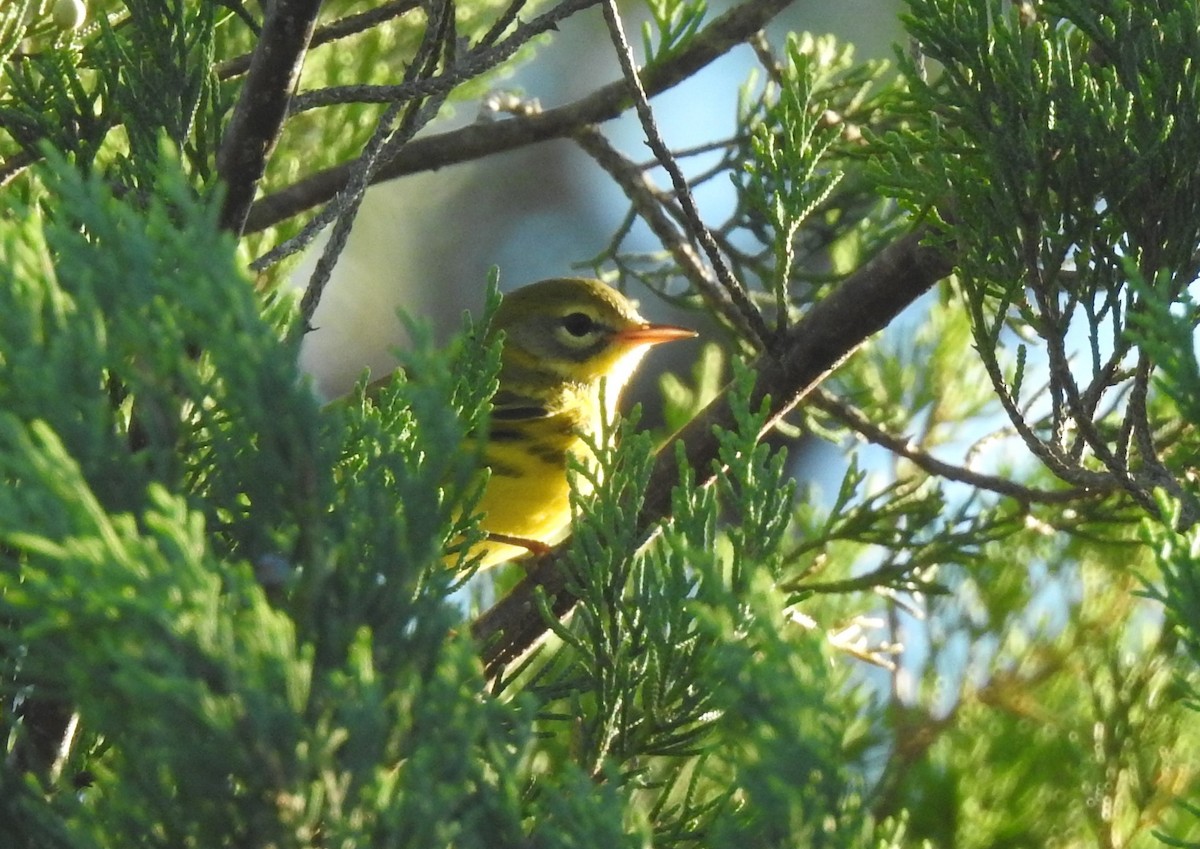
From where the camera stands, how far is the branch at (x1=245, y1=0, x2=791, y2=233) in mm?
2559

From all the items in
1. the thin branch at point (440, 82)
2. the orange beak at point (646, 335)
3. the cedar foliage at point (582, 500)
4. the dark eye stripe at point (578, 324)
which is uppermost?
the dark eye stripe at point (578, 324)

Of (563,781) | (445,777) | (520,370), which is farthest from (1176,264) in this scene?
(520,370)

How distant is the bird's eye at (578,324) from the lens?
386 cm

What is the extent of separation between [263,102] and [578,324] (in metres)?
2.16

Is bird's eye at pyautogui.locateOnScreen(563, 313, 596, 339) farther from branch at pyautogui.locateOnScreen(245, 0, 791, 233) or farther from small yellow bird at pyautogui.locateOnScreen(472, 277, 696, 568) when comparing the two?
branch at pyautogui.locateOnScreen(245, 0, 791, 233)

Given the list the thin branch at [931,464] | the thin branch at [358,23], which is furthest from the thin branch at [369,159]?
the thin branch at [931,464]

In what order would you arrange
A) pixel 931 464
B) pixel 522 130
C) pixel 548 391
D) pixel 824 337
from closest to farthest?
1. pixel 824 337
2. pixel 931 464
3. pixel 522 130
4. pixel 548 391

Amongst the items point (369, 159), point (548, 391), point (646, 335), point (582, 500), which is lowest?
point (582, 500)

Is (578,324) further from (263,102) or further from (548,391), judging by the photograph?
(263,102)

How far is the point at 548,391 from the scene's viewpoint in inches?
140

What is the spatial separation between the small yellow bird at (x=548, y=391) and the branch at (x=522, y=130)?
0.34 metres

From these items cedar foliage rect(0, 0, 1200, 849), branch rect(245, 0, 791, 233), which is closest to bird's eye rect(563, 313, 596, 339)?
cedar foliage rect(0, 0, 1200, 849)

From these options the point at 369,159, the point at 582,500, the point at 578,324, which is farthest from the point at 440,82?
the point at 578,324

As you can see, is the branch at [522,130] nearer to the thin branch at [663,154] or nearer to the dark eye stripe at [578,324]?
the thin branch at [663,154]
